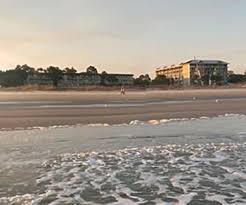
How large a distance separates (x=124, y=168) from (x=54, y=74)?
110 meters

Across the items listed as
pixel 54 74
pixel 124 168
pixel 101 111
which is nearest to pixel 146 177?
pixel 124 168

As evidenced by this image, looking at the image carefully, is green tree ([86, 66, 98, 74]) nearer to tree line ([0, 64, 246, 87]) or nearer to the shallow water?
tree line ([0, 64, 246, 87])

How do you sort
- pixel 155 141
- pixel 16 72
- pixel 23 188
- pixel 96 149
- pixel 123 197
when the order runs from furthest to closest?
pixel 16 72 < pixel 155 141 < pixel 96 149 < pixel 23 188 < pixel 123 197

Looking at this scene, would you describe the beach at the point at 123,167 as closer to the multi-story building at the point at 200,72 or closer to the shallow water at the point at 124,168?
the shallow water at the point at 124,168

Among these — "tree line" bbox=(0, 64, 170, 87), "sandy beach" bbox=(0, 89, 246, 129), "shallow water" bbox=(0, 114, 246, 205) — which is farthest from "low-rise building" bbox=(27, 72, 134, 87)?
"shallow water" bbox=(0, 114, 246, 205)

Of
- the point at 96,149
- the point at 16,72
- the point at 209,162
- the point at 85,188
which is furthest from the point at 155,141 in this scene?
the point at 16,72

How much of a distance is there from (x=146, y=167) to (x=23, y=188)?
2905 mm

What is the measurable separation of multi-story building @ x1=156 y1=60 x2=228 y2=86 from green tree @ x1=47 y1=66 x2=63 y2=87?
45.3 m

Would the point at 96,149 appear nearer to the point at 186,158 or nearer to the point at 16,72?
the point at 186,158

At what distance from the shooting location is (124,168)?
29.9 ft

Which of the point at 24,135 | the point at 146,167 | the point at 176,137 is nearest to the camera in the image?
the point at 146,167

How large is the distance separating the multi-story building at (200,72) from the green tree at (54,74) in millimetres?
45335

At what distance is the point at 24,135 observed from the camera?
1521 cm

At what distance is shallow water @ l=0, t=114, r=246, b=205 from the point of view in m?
6.78
